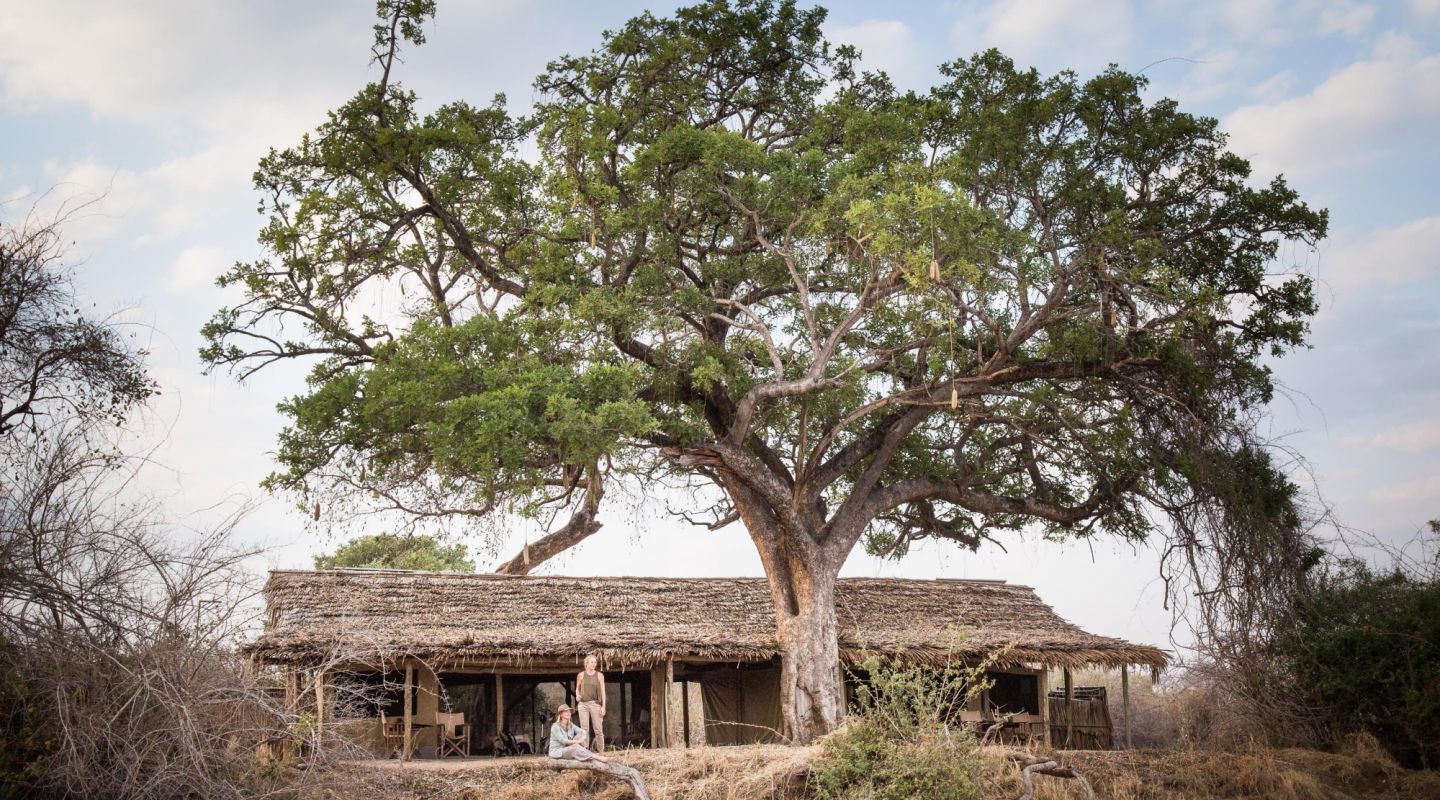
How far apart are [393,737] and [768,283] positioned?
8344mm

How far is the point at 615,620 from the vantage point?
18344 mm

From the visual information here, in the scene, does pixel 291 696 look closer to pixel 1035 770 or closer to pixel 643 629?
pixel 643 629

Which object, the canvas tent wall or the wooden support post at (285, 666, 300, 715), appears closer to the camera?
the wooden support post at (285, 666, 300, 715)

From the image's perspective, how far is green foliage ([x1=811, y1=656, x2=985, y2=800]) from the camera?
11.9 meters

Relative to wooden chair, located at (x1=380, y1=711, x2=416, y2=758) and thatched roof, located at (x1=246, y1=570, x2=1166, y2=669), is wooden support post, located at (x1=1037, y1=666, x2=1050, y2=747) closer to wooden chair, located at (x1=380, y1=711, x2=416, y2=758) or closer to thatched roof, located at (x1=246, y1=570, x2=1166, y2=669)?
thatched roof, located at (x1=246, y1=570, x2=1166, y2=669)

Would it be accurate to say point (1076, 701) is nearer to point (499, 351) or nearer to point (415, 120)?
point (499, 351)

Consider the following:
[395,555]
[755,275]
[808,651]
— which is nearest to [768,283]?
[755,275]

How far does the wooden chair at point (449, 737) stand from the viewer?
17.3m

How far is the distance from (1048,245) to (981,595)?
8.62 meters

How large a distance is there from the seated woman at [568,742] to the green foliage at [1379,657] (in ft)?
31.7

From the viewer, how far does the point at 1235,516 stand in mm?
16016

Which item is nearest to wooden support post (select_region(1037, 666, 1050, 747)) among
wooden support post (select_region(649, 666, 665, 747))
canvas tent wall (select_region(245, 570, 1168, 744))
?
canvas tent wall (select_region(245, 570, 1168, 744))

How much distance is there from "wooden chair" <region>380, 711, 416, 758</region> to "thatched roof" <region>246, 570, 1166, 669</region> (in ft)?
4.16

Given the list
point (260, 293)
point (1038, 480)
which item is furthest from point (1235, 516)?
point (260, 293)
